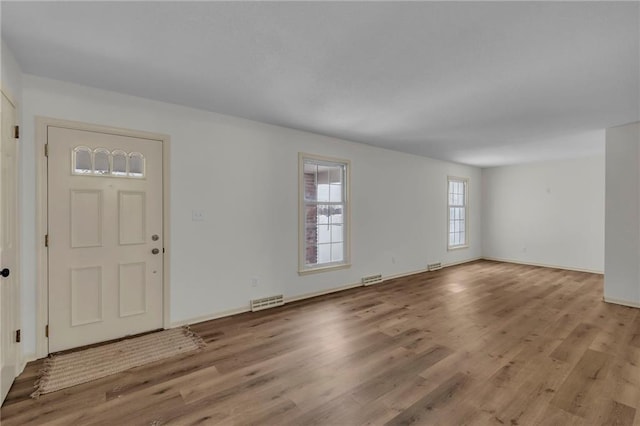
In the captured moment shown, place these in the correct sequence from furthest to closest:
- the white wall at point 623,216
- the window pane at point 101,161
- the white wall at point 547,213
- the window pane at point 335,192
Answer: the white wall at point 547,213
the window pane at point 335,192
the white wall at point 623,216
the window pane at point 101,161

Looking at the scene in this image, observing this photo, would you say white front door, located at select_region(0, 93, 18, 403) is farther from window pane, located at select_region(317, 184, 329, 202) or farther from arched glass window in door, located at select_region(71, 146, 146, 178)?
window pane, located at select_region(317, 184, 329, 202)

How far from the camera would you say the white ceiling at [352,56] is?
175 cm

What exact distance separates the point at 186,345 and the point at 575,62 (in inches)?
163

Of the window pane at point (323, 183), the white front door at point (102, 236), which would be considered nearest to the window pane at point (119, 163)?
the white front door at point (102, 236)

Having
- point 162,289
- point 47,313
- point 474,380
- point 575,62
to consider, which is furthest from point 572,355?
point 47,313

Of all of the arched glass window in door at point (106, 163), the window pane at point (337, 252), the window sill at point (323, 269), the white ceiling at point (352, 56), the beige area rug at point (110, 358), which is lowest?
the beige area rug at point (110, 358)

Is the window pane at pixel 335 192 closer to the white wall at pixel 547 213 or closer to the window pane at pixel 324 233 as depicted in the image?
the window pane at pixel 324 233

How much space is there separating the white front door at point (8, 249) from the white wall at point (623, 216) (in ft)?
21.4

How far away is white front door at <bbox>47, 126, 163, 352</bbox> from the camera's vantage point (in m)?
2.69

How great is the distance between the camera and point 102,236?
2877 millimetres

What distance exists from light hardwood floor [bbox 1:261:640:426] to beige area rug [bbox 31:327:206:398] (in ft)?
0.36

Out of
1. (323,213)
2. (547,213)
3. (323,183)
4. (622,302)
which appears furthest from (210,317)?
(547,213)

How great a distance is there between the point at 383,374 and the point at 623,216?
13.6 feet

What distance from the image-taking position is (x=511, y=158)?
6.34 meters
